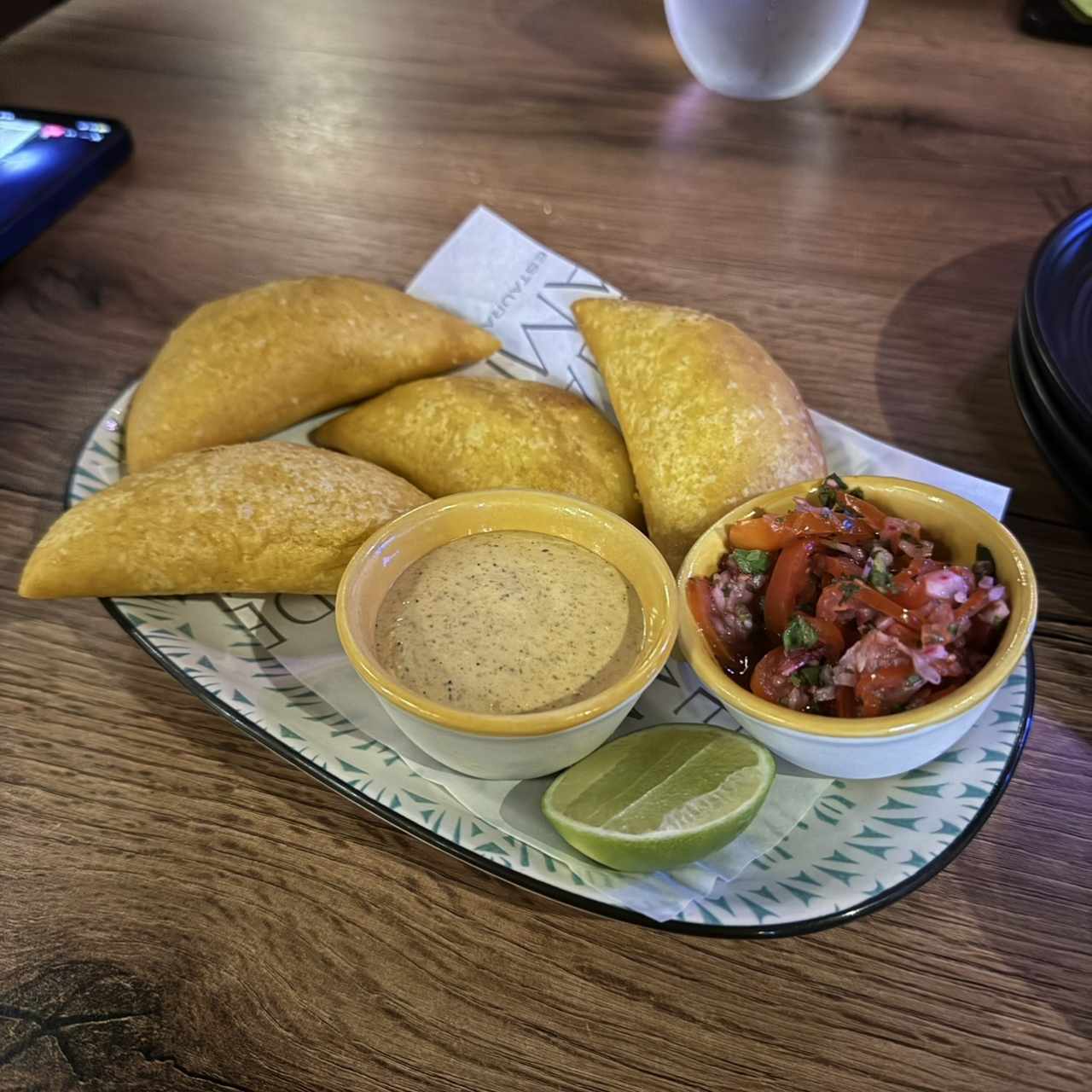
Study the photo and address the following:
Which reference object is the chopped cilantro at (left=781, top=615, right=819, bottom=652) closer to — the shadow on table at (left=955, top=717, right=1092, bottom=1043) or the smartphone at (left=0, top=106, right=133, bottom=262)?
the shadow on table at (left=955, top=717, right=1092, bottom=1043)

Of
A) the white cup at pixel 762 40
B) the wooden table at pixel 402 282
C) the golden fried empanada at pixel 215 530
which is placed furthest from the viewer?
the white cup at pixel 762 40

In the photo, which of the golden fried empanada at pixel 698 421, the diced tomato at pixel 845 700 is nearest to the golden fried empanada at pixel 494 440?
the golden fried empanada at pixel 698 421

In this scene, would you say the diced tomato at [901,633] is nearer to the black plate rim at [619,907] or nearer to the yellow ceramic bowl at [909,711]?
the yellow ceramic bowl at [909,711]

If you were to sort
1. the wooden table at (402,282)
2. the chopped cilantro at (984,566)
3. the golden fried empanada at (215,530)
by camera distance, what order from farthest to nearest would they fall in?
the golden fried empanada at (215,530)
the chopped cilantro at (984,566)
the wooden table at (402,282)

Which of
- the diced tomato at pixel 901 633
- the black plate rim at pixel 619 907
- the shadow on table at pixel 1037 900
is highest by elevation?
the diced tomato at pixel 901 633

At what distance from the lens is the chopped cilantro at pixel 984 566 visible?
1240 mm

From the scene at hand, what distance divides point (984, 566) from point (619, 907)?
608 millimetres

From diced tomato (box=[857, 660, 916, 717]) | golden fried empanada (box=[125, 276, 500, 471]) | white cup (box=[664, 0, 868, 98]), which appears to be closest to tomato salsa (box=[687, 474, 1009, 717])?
diced tomato (box=[857, 660, 916, 717])

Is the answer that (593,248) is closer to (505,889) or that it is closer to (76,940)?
(505,889)

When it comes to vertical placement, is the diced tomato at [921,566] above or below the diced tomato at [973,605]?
above

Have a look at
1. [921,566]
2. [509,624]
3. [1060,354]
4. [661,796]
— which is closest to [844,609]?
[921,566]

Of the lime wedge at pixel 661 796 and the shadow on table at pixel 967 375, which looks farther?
the shadow on table at pixel 967 375

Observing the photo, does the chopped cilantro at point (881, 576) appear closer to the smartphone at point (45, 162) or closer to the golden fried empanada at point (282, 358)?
the golden fried empanada at point (282, 358)

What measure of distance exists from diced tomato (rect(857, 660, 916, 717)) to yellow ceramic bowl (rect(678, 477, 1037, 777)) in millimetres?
23
